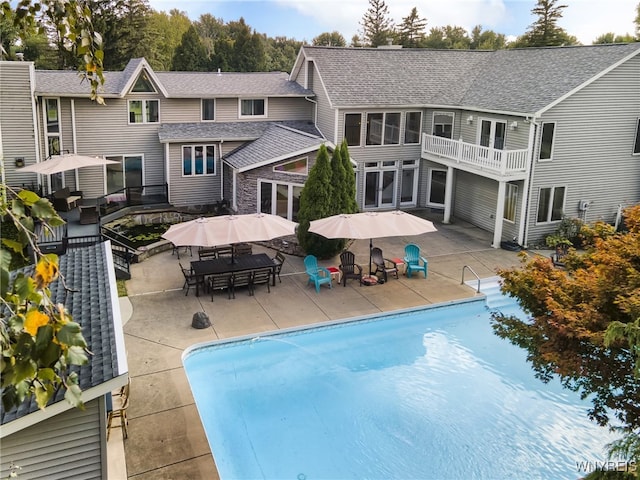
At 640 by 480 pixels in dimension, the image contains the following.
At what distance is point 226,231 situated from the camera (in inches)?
666

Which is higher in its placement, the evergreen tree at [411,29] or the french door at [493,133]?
the evergreen tree at [411,29]

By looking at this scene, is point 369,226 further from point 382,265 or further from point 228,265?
point 228,265

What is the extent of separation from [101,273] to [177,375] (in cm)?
342

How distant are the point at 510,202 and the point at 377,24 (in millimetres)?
52788

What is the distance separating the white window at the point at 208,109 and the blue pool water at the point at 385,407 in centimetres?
1490

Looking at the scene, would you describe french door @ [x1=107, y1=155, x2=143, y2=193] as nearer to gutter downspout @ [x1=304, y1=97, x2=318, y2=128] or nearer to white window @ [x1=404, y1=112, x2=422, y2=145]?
gutter downspout @ [x1=304, y1=97, x2=318, y2=128]

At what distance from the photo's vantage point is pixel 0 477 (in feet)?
20.6

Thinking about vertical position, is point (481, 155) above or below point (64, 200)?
above

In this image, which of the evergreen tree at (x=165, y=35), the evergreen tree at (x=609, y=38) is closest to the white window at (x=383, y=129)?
the evergreen tree at (x=165, y=35)

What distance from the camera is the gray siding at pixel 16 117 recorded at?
2264 cm

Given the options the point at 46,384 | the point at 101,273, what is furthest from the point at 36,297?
the point at 101,273

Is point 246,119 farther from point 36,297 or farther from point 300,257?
point 36,297

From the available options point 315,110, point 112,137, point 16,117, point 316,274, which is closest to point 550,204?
point 316,274

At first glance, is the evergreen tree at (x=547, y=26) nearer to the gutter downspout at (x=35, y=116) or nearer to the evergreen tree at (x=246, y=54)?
the evergreen tree at (x=246, y=54)
